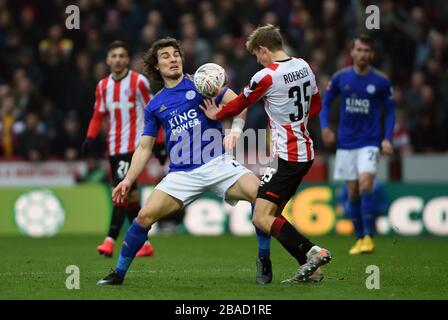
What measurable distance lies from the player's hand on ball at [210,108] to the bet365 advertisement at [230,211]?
7299 mm

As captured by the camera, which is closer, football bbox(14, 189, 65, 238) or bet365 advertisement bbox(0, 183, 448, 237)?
bet365 advertisement bbox(0, 183, 448, 237)

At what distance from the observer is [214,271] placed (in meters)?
9.61

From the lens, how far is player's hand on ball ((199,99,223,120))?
8375 mm

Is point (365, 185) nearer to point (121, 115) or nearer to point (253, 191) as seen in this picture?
point (121, 115)

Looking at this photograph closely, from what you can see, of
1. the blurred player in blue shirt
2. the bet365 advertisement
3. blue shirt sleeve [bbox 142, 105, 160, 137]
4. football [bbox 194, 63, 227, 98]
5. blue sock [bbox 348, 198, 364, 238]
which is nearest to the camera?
football [bbox 194, 63, 227, 98]

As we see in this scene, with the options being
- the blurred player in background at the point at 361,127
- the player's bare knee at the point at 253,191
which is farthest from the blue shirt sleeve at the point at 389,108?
the player's bare knee at the point at 253,191

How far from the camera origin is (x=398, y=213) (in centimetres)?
1545

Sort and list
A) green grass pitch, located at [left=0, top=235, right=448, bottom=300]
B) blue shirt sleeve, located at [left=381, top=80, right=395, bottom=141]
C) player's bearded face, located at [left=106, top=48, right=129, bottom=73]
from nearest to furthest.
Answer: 1. green grass pitch, located at [left=0, top=235, right=448, bottom=300]
2. player's bearded face, located at [left=106, top=48, right=129, bottom=73]
3. blue shirt sleeve, located at [left=381, top=80, right=395, bottom=141]

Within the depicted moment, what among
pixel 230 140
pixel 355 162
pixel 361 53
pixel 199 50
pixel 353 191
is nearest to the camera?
pixel 230 140

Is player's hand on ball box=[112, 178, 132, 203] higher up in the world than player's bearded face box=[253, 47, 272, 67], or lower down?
lower down

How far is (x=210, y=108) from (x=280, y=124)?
623 mm

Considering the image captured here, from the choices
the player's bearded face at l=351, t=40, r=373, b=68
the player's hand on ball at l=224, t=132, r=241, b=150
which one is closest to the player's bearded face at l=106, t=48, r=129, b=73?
the player's bearded face at l=351, t=40, r=373, b=68

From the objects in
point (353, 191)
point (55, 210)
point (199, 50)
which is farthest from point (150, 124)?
point (199, 50)

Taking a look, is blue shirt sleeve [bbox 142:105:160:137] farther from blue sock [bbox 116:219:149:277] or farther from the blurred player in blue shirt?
the blurred player in blue shirt
